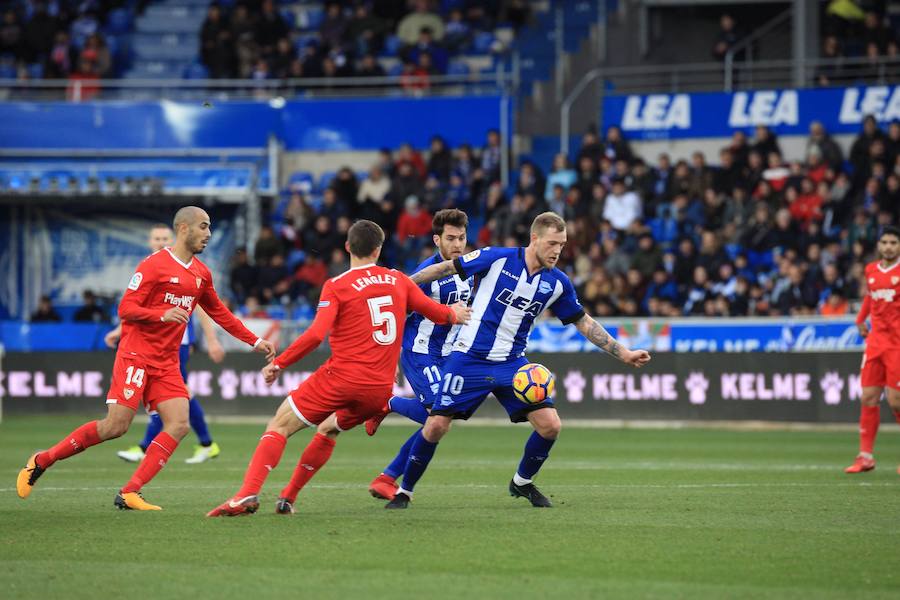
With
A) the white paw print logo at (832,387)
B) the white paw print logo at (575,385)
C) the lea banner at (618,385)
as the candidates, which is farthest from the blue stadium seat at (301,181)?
the white paw print logo at (832,387)

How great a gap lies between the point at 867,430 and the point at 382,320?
6493 mm

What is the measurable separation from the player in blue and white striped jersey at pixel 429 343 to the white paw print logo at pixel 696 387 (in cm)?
1049

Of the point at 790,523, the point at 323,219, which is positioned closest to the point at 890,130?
the point at 323,219

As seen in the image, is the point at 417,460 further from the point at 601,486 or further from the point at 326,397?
the point at 601,486

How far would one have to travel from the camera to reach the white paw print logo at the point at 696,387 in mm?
21938

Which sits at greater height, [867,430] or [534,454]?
[534,454]

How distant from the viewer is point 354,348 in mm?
10000

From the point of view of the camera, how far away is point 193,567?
790 cm

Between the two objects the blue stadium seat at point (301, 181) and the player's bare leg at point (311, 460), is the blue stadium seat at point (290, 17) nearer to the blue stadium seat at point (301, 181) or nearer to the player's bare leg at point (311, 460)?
the blue stadium seat at point (301, 181)

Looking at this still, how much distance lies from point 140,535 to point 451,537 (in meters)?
1.94

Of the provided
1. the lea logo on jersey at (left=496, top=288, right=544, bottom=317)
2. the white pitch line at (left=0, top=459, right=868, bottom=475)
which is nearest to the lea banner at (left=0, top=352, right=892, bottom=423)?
the white pitch line at (left=0, top=459, right=868, bottom=475)

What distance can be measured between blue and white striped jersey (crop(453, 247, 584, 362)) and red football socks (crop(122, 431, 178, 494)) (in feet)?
7.28

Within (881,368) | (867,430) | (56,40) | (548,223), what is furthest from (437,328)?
(56,40)

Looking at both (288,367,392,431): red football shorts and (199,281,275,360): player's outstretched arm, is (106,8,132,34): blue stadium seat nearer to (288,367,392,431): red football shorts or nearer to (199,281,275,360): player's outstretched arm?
(199,281,275,360): player's outstretched arm
